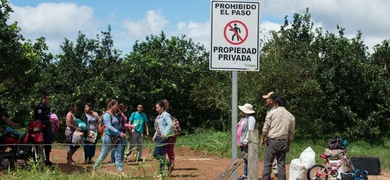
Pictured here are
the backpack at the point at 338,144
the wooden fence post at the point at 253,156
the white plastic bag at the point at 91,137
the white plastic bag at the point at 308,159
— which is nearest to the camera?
the wooden fence post at the point at 253,156

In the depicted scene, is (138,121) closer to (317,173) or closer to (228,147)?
(228,147)

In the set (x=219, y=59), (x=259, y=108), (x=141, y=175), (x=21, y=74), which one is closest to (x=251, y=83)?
(x=259, y=108)

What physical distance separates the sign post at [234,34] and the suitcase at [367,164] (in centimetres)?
568

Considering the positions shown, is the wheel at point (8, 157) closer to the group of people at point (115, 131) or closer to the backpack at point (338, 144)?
the group of people at point (115, 131)

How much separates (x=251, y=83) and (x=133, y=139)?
5.65 meters

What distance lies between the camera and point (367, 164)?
1061cm

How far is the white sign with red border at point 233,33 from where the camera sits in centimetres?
558

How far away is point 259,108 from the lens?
58.0 ft

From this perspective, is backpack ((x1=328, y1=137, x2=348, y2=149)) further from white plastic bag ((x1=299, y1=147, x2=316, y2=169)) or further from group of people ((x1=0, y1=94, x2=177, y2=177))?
group of people ((x1=0, y1=94, x2=177, y2=177))

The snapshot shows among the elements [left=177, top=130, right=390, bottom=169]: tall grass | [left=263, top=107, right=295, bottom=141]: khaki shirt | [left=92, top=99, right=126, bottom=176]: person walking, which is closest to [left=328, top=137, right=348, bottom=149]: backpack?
[left=263, top=107, right=295, bottom=141]: khaki shirt

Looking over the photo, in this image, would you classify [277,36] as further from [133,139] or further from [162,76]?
[133,139]

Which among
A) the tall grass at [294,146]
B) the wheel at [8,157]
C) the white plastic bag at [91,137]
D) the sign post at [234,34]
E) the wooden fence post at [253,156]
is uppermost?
the sign post at [234,34]

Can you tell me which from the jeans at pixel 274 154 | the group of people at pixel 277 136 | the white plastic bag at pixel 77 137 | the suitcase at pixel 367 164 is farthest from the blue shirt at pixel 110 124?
the suitcase at pixel 367 164

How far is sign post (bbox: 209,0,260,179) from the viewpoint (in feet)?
18.3
